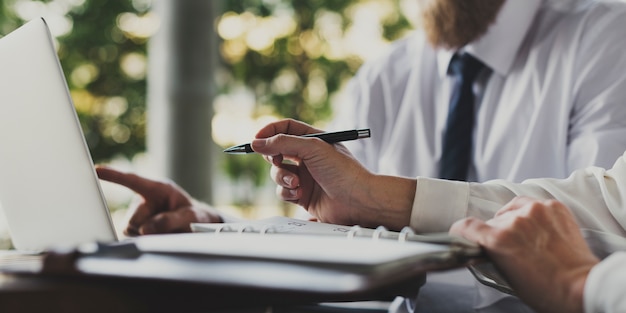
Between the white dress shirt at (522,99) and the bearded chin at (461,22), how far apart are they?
0.02 m

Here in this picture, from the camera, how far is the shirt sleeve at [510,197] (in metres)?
0.85

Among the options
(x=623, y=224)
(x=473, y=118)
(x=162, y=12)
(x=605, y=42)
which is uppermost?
(x=162, y=12)

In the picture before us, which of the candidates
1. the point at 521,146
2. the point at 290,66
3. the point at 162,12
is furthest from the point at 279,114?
the point at 521,146

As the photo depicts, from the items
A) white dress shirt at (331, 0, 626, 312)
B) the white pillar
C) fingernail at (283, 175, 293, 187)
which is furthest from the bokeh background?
fingernail at (283, 175, 293, 187)

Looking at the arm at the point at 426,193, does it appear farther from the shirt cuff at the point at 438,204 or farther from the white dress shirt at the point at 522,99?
the white dress shirt at the point at 522,99

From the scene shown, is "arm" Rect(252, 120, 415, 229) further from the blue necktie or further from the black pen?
the blue necktie

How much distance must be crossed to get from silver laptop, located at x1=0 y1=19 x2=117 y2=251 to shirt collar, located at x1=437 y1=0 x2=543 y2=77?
3.18 ft

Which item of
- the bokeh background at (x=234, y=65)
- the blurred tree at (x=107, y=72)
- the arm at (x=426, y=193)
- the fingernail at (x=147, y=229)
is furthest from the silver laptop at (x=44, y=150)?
the blurred tree at (x=107, y=72)

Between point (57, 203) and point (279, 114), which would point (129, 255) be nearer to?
point (57, 203)

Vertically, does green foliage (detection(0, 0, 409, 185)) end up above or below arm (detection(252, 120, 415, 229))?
above

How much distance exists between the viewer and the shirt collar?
57.9 inches

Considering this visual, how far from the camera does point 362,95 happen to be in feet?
5.57

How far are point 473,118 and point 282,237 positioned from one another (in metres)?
0.95

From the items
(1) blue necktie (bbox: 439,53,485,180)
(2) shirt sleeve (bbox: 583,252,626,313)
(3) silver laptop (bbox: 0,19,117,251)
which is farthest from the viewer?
(1) blue necktie (bbox: 439,53,485,180)
